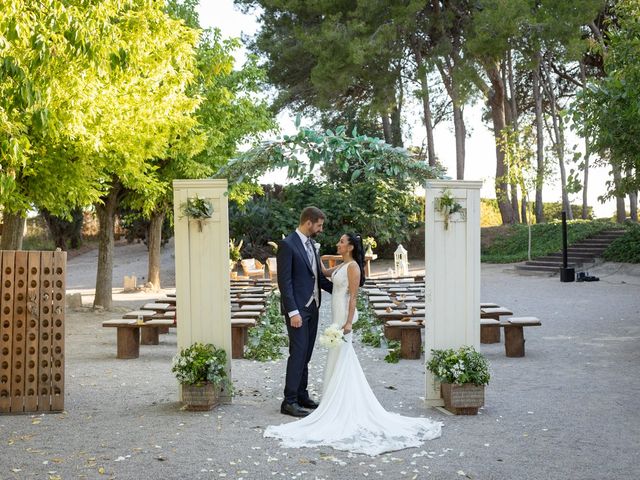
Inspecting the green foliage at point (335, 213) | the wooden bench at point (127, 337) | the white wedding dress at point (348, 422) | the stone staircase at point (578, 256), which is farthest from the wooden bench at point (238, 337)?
the green foliage at point (335, 213)

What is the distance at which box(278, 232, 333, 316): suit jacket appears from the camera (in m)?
7.79

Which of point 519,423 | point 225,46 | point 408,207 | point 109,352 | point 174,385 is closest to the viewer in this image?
point 519,423

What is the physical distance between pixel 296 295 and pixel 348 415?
128 centimetres

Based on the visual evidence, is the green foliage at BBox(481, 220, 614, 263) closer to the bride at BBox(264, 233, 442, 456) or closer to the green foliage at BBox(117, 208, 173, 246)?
the green foliage at BBox(117, 208, 173, 246)

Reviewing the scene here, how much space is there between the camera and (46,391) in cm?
816

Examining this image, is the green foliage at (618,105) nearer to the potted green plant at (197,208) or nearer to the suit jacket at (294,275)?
the suit jacket at (294,275)

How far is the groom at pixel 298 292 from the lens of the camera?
7773mm

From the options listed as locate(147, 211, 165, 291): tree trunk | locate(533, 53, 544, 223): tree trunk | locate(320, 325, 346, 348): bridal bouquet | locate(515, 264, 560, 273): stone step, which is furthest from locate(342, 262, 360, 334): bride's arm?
locate(533, 53, 544, 223): tree trunk

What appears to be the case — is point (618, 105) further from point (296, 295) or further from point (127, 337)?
point (127, 337)

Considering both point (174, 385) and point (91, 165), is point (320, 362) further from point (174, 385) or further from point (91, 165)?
point (91, 165)

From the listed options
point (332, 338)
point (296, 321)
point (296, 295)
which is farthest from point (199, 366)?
point (332, 338)

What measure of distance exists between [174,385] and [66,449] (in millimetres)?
3026

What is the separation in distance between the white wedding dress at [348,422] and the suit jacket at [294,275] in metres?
0.30

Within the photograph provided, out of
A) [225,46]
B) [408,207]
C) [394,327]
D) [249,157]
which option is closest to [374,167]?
Result: [249,157]
